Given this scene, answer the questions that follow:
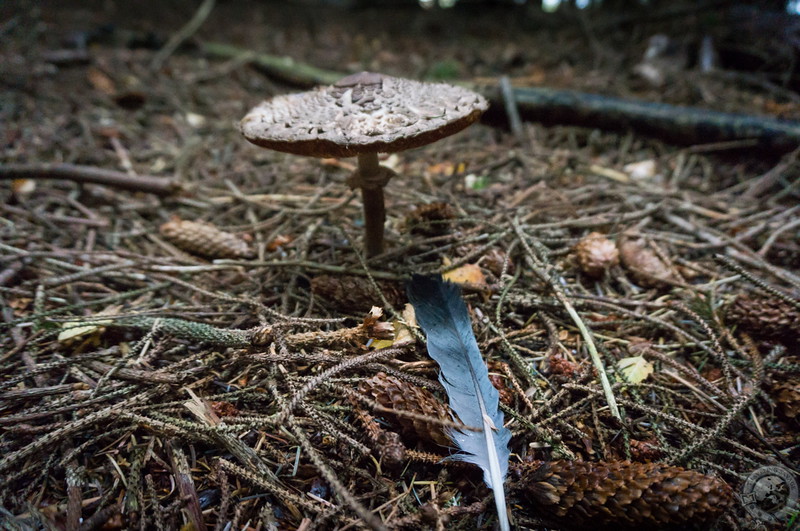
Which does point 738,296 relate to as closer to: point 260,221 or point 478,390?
point 478,390

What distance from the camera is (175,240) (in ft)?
8.01

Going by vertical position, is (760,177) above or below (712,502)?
above

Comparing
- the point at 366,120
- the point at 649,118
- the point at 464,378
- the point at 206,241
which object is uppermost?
the point at 649,118

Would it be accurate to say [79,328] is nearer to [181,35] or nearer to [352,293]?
[352,293]

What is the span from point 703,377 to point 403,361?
1.24 metres

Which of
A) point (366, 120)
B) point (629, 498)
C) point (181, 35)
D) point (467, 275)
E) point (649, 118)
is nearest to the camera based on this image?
point (629, 498)

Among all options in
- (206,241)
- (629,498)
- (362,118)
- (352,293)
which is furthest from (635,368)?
(206,241)

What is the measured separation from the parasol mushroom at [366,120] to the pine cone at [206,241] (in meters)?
0.79

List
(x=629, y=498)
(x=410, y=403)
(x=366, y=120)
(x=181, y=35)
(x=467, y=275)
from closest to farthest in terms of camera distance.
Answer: (x=629, y=498)
(x=410, y=403)
(x=366, y=120)
(x=467, y=275)
(x=181, y=35)

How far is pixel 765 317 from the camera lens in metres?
1.83

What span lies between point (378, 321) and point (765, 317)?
1700mm

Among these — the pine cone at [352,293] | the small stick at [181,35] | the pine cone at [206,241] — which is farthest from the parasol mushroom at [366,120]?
the small stick at [181,35]

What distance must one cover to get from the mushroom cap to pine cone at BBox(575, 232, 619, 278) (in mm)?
948

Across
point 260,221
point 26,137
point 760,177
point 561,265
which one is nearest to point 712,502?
point 561,265
